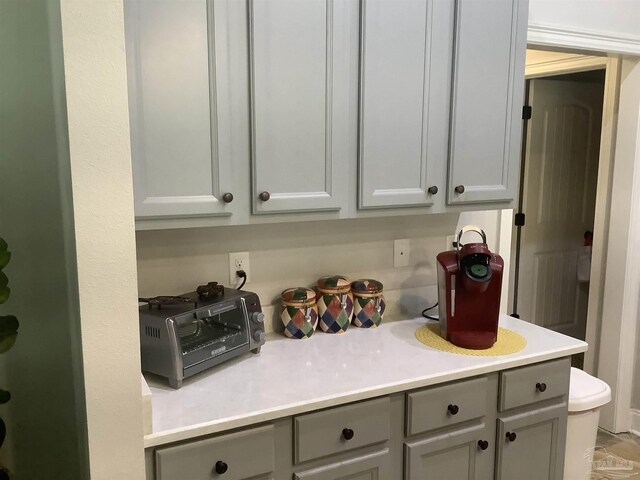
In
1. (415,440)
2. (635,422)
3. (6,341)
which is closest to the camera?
(6,341)

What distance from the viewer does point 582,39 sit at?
2697 millimetres

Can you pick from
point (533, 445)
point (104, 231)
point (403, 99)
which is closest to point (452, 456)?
point (533, 445)

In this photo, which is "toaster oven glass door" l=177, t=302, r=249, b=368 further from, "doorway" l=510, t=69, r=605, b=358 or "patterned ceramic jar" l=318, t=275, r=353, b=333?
"doorway" l=510, t=69, r=605, b=358

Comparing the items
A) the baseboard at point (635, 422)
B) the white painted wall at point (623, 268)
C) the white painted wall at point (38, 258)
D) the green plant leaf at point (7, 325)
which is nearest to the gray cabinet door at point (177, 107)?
the white painted wall at point (38, 258)

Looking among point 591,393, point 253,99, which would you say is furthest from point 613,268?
point 253,99

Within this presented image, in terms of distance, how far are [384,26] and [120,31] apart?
959 millimetres

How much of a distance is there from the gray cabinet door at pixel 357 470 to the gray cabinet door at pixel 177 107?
2.72 ft

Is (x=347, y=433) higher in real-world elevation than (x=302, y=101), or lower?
lower

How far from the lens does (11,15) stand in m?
1.69

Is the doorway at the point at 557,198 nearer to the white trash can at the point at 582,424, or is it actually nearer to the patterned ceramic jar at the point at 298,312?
the white trash can at the point at 582,424

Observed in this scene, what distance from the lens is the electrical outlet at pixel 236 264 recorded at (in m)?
2.13

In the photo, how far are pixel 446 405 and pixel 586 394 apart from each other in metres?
0.89

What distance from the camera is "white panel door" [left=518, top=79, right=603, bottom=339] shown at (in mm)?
4074

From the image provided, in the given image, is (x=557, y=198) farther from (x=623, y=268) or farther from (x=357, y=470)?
(x=357, y=470)
